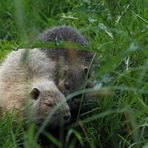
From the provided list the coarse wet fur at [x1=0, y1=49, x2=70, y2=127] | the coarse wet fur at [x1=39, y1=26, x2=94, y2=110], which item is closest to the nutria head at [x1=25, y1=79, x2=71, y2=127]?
the coarse wet fur at [x1=0, y1=49, x2=70, y2=127]

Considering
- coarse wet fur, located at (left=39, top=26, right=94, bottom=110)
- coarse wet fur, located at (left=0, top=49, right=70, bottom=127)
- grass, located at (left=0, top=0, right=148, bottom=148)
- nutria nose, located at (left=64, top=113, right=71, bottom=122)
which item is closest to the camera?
grass, located at (left=0, top=0, right=148, bottom=148)

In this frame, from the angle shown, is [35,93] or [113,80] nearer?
[113,80]

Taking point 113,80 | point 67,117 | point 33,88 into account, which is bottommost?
point 67,117

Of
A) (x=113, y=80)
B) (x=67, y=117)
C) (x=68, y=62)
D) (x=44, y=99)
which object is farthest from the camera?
(x=68, y=62)

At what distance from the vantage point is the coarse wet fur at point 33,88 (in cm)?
511

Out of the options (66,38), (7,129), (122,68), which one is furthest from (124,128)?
(66,38)

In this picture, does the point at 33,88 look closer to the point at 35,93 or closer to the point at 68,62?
the point at 35,93

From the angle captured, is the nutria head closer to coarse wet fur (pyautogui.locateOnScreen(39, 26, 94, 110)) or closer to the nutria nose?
the nutria nose

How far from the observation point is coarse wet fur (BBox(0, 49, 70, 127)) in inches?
201

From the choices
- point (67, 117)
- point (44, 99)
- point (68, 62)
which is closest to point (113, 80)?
point (67, 117)

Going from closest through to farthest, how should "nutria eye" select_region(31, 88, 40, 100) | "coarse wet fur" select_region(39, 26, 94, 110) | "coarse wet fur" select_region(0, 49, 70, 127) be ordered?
"coarse wet fur" select_region(0, 49, 70, 127)
"nutria eye" select_region(31, 88, 40, 100)
"coarse wet fur" select_region(39, 26, 94, 110)

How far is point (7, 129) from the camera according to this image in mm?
4645

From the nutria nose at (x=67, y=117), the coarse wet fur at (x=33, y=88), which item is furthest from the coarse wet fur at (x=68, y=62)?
the nutria nose at (x=67, y=117)

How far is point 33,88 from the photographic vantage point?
526 centimetres
